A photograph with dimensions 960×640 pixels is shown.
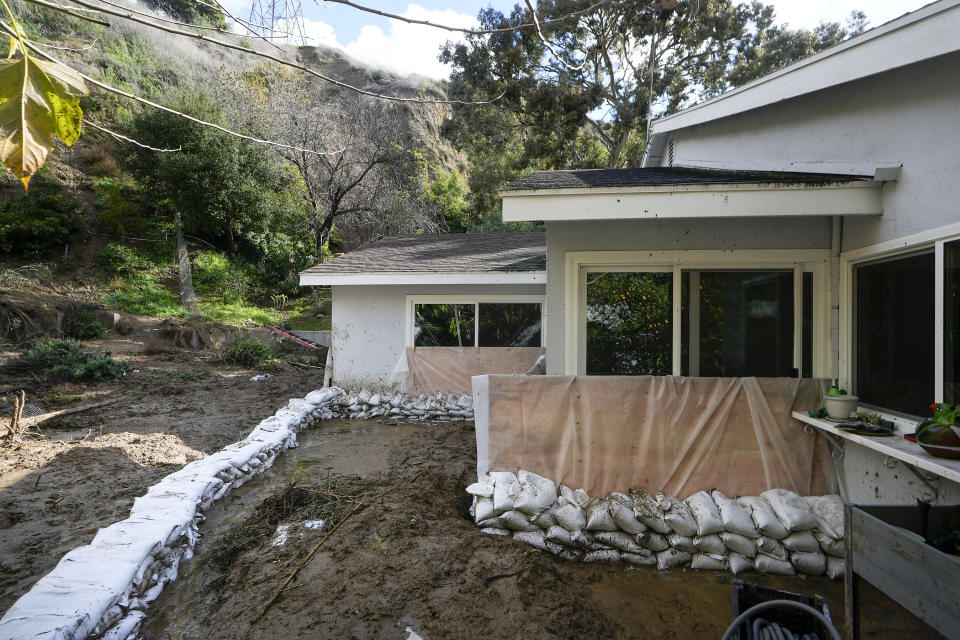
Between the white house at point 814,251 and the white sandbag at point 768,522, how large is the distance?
0.74m

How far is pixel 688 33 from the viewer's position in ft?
62.5

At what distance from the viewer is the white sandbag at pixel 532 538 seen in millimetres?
3779

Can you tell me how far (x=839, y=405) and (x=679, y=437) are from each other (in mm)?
1171

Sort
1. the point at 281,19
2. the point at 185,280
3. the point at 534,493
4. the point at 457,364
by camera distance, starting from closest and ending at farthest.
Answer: the point at 281,19
the point at 534,493
the point at 457,364
the point at 185,280

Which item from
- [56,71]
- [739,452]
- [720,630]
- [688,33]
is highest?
[688,33]

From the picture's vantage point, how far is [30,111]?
38.7 inches

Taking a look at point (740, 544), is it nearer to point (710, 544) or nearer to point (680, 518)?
point (710, 544)

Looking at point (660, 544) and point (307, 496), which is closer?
point (660, 544)

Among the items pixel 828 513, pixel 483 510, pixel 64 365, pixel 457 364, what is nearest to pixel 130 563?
pixel 483 510

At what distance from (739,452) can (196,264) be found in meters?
22.2

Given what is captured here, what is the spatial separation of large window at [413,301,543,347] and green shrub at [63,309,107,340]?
37.0ft

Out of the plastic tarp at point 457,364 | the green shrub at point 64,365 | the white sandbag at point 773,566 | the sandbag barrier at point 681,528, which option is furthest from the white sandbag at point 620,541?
the green shrub at point 64,365

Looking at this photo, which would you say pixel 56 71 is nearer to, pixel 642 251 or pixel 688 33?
pixel 642 251

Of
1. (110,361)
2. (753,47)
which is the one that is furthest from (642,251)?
(753,47)
